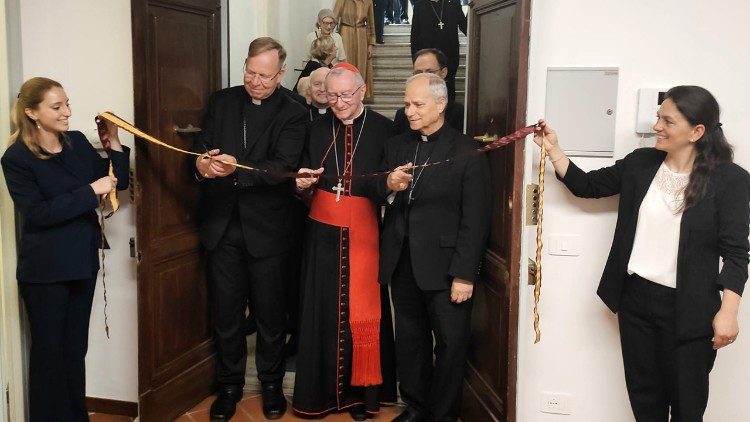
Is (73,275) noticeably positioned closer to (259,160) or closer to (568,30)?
(259,160)

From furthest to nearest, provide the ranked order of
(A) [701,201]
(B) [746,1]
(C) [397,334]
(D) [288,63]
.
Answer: (D) [288,63], (C) [397,334], (B) [746,1], (A) [701,201]

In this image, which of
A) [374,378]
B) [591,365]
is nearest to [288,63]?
[374,378]

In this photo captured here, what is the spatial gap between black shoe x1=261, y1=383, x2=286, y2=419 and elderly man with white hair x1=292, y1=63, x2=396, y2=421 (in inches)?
4.2

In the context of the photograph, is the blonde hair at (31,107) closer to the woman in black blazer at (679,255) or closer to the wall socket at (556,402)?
the woman in black blazer at (679,255)

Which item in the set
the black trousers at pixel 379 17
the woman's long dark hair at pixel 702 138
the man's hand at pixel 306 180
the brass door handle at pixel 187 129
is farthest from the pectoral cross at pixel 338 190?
the black trousers at pixel 379 17

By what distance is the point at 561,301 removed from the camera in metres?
3.06

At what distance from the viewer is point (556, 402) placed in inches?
123

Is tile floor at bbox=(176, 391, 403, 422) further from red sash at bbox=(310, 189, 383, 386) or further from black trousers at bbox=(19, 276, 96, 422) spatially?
black trousers at bbox=(19, 276, 96, 422)

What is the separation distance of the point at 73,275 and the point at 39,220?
268 mm

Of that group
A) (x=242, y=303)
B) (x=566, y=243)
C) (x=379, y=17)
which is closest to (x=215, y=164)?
(x=242, y=303)

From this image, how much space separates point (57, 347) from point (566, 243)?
222 centimetres

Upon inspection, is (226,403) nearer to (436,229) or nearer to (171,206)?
(171,206)

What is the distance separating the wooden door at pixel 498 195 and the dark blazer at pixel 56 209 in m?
1.68

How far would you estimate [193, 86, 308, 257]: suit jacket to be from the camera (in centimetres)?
340
